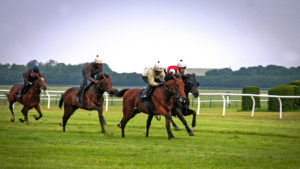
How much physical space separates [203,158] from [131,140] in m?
2.95

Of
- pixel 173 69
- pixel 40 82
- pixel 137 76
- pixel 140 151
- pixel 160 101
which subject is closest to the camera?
pixel 140 151

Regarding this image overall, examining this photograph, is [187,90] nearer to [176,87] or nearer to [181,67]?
[181,67]

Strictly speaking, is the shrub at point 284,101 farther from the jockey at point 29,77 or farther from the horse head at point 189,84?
the jockey at point 29,77

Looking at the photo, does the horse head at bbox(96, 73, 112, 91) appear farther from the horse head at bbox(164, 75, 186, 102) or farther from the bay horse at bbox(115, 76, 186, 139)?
the horse head at bbox(164, 75, 186, 102)

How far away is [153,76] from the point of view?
11484 mm

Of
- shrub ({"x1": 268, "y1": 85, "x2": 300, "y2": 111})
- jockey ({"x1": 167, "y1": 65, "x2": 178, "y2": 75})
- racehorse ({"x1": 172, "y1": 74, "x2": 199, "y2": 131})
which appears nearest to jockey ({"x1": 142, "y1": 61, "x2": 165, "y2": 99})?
jockey ({"x1": 167, "y1": 65, "x2": 178, "y2": 75})

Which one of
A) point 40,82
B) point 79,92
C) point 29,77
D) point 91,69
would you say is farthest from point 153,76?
point 29,77

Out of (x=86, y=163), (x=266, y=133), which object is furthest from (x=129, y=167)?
(x=266, y=133)

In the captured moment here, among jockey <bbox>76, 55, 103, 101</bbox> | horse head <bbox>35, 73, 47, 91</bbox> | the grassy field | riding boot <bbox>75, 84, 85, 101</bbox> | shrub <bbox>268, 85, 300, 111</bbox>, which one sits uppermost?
jockey <bbox>76, 55, 103, 101</bbox>

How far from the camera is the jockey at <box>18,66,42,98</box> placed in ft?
49.4

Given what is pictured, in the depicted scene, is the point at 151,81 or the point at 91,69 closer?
the point at 151,81

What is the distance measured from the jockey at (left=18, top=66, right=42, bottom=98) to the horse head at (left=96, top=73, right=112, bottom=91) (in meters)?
3.30

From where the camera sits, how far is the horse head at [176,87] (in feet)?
35.7

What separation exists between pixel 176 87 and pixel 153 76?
78cm
